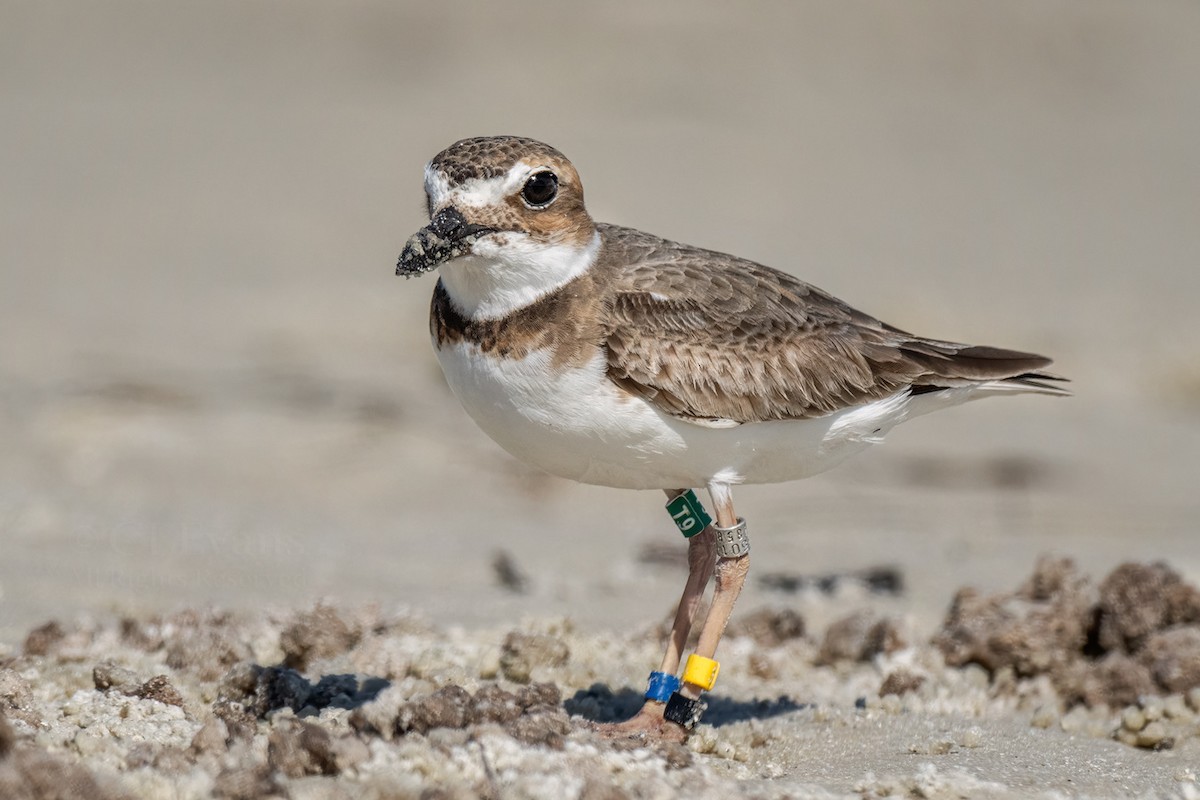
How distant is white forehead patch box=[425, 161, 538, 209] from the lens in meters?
4.80

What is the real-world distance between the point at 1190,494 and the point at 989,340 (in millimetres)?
3103

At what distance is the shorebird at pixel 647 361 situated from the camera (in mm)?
4832

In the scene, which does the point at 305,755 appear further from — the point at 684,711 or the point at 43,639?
the point at 43,639

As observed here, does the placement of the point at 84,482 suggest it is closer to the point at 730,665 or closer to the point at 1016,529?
the point at 730,665

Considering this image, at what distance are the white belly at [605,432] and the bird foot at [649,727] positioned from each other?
807 millimetres

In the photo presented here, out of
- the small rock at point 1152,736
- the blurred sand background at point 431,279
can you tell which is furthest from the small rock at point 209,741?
the small rock at point 1152,736

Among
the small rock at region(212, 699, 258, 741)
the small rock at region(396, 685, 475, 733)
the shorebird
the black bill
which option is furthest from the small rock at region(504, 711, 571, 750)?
the black bill

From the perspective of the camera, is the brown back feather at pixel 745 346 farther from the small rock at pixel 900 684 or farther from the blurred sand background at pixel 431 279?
the blurred sand background at pixel 431 279

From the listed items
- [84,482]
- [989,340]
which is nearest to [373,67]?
[989,340]

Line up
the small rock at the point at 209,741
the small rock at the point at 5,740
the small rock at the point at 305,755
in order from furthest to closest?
1. the small rock at the point at 209,741
2. the small rock at the point at 305,755
3. the small rock at the point at 5,740

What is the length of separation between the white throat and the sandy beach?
4.25ft

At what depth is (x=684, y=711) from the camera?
203 inches

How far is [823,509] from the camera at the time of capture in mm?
10477

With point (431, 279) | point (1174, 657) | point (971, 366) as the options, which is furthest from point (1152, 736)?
point (431, 279)
